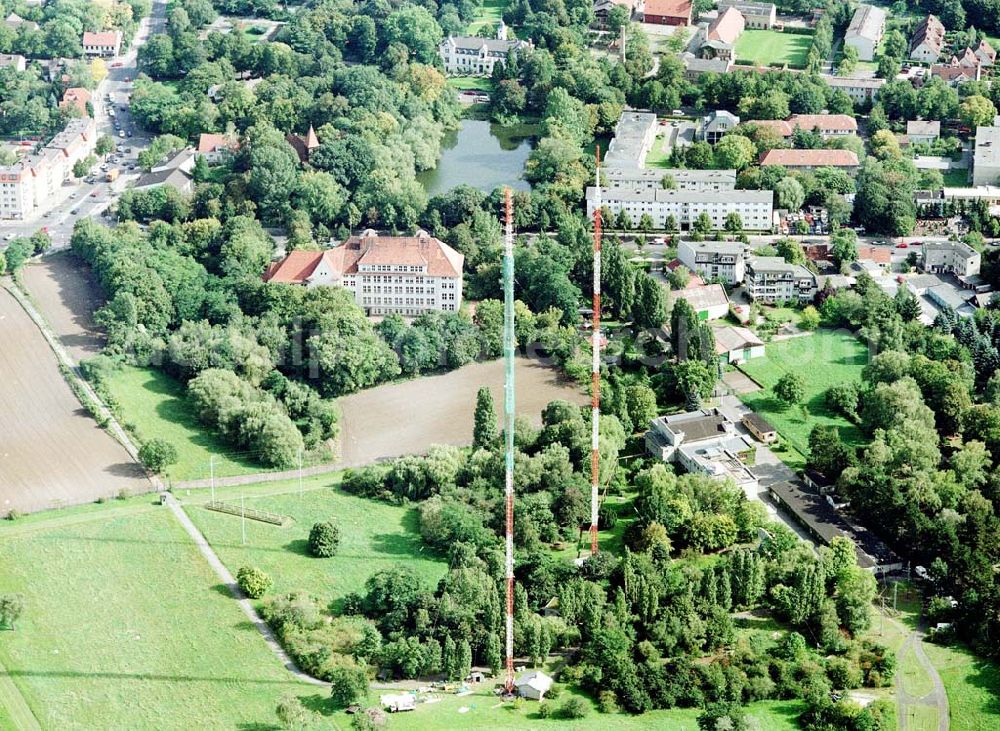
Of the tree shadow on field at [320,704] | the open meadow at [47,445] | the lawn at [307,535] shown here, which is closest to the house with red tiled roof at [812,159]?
the lawn at [307,535]

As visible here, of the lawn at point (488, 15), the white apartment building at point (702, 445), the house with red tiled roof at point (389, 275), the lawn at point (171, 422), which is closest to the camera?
the white apartment building at point (702, 445)

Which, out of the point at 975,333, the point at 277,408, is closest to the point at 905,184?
the point at 975,333

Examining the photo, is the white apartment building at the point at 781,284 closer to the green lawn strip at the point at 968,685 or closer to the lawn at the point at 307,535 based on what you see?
the lawn at the point at 307,535

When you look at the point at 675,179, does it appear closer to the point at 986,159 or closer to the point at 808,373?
the point at 986,159

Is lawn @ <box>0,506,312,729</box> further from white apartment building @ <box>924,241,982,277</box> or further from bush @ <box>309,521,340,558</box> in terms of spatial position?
white apartment building @ <box>924,241,982,277</box>

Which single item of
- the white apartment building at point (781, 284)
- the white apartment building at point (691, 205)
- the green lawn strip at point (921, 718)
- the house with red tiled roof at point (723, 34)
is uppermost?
the house with red tiled roof at point (723, 34)

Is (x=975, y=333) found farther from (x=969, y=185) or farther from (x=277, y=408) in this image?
(x=277, y=408)

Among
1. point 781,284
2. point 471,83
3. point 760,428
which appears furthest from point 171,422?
point 471,83
